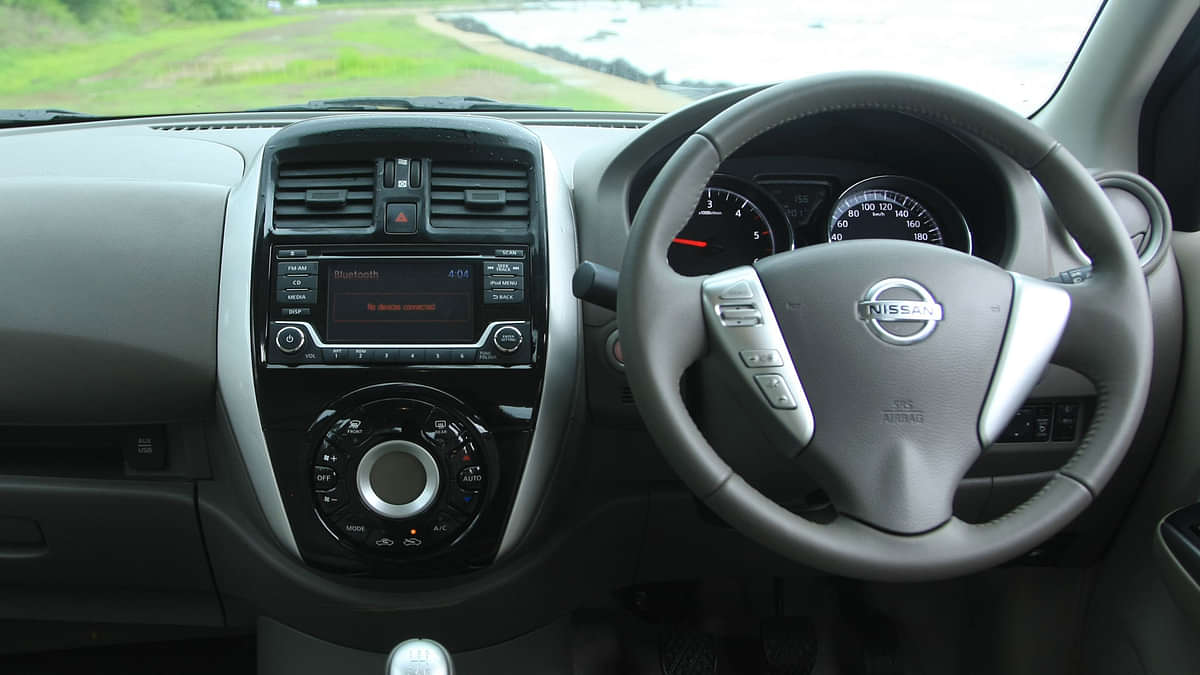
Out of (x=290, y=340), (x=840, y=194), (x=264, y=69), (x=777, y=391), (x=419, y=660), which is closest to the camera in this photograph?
(x=777, y=391)

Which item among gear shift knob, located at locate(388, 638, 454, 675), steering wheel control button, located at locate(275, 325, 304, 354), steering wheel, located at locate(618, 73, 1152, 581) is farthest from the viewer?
gear shift knob, located at locate(388, 638, 454, 675)

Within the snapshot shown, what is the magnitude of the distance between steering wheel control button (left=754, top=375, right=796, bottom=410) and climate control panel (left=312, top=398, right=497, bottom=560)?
0.54 m

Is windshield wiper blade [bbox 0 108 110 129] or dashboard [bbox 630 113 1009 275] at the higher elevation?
dashboard [bbox 630 113 1009 275]

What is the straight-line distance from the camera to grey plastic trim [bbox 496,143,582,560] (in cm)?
161

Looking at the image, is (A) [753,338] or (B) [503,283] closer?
(A) [753,338]

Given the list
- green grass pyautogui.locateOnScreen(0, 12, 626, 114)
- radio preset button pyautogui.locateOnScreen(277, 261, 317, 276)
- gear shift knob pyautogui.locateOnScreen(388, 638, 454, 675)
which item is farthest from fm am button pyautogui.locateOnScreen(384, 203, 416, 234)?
gear shift knob pyautogui.locateOnScreen(388, 638, 454, 675)

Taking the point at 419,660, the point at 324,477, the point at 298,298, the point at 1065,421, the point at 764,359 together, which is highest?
the point at 764,359

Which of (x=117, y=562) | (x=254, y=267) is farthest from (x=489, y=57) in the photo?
(x=117, y=562)

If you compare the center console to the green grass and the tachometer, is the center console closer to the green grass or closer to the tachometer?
the tachometer

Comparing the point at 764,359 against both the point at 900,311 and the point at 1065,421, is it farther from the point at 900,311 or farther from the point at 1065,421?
the point at 1065,421

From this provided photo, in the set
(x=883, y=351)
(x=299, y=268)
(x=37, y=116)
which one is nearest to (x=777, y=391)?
(x=883, y=351)

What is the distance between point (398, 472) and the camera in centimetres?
161

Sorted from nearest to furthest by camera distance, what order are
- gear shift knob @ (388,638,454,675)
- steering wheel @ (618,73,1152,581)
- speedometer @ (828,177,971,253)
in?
steering wheel @ (618,73,1152,581) → gear shift knob @ (388,638,454,675) → speedometer @ (828,177,971,253)

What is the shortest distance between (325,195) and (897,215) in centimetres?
101
